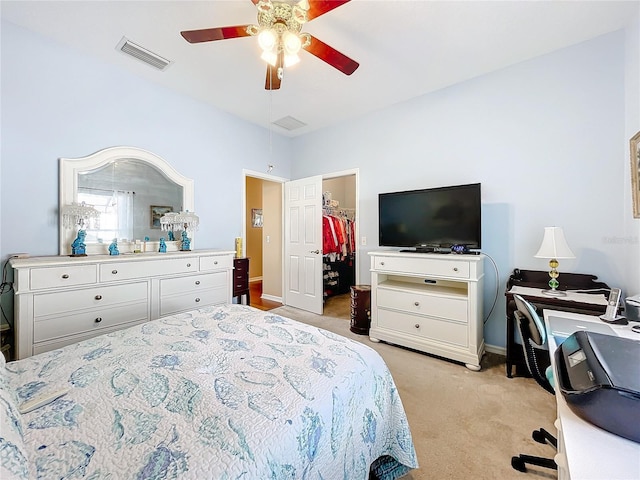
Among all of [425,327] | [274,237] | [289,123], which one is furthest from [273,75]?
[274,237]

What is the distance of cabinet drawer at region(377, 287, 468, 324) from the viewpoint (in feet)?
8.00

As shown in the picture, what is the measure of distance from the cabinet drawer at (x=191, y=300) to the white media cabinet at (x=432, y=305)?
172 centimetres

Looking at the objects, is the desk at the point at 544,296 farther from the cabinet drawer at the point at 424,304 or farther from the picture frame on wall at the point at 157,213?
the picture frame on wall at the point at 157,213

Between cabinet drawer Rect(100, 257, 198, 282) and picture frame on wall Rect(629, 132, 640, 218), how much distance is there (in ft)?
11.8

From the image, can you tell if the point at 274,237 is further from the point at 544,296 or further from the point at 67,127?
the point at 544,296

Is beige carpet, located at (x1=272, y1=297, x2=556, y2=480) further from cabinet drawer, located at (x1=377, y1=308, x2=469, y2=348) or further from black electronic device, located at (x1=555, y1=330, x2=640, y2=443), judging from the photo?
black electronic device, located at (x1=555, y1=330, x2=640, y2=443)

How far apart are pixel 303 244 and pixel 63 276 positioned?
2649 mm

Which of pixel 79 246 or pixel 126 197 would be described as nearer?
pixel 79 246

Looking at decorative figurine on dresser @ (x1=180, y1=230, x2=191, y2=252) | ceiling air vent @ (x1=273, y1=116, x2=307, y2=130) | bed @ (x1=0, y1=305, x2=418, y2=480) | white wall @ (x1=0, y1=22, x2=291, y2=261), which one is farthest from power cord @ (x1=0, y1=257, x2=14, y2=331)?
ceiling air vent @ (x1=273, y1=116, x2=307, y2=130)

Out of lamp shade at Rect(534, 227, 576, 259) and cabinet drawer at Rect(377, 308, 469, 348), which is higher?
lamp shade at Rect(534, 227, 576, 259)

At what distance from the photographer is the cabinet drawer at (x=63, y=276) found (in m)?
1.82

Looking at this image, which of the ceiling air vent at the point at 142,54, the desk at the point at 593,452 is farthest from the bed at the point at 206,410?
the ceiling air vent at the point at 142,54

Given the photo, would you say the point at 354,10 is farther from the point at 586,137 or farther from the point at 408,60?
the point at 586,137

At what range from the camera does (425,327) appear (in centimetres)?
262
